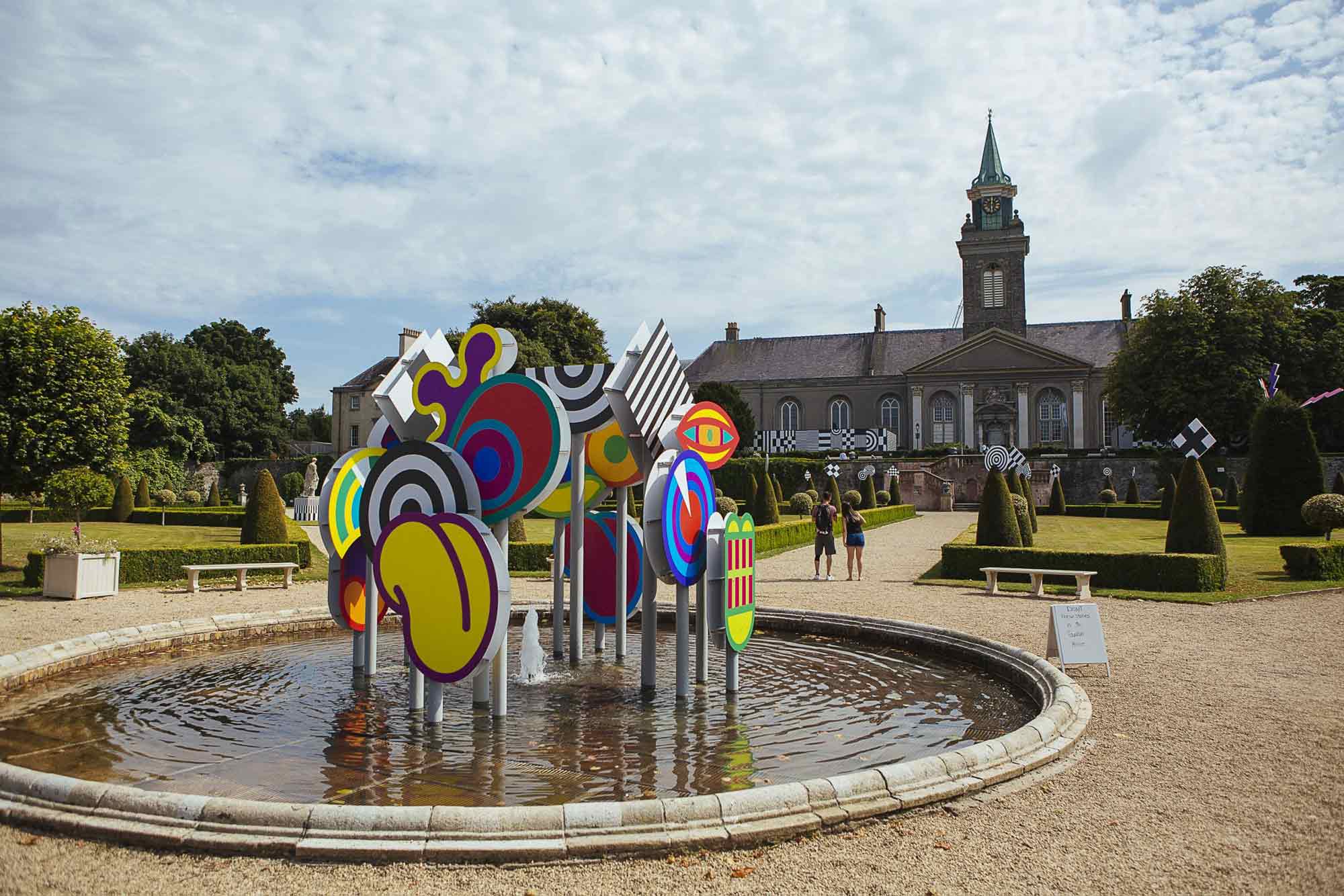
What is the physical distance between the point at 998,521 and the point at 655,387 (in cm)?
1161

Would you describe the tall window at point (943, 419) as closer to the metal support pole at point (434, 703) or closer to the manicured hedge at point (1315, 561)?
the manicured hedge at point (1315, 561)

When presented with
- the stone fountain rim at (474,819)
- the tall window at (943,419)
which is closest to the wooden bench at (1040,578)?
the stone fountain rim at (474,819)

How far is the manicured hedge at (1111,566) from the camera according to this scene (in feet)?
47.1

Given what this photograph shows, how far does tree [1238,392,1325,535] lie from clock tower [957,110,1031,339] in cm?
4121

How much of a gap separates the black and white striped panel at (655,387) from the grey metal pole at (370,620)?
107 inches

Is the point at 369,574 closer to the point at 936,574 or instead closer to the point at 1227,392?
the point at 936,574

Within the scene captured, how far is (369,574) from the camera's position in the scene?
821cm

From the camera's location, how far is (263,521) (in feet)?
60.5

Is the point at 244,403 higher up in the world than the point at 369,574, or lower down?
higher up

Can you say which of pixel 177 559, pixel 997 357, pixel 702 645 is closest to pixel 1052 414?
pixel 997 357

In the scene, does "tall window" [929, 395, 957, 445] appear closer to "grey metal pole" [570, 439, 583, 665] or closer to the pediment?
the pediment

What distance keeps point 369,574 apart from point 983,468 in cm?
4463

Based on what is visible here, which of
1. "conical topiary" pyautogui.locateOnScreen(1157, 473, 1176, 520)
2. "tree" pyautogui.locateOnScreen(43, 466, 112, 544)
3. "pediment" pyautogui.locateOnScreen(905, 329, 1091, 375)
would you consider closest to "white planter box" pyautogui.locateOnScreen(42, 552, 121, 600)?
"tree" pyautogui.locateOnScreen(43, 466, 112, 544)

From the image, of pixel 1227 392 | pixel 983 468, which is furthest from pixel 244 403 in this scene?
pixel 1227 392
